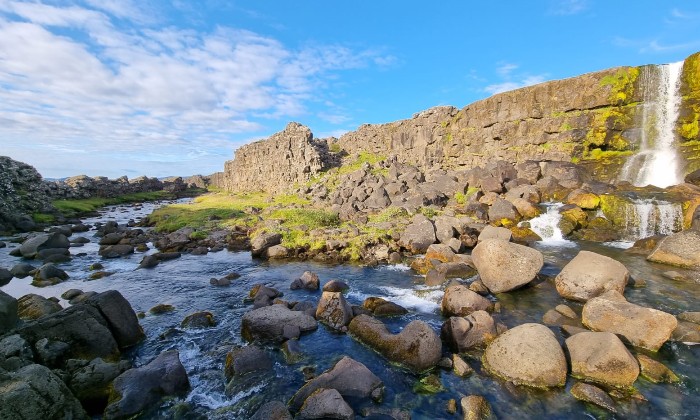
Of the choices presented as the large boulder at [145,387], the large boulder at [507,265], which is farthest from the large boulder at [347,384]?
the large boulder at [507,265]

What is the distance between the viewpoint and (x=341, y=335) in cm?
1346

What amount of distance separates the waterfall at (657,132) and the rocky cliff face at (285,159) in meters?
42.1

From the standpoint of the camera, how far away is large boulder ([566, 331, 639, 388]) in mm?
9719

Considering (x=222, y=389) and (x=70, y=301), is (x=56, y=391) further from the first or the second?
(x=70, y=301)

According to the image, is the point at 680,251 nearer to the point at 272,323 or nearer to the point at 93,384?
the point at 272,323

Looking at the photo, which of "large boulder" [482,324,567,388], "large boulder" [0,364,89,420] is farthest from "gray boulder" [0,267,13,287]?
"large boulder" [482,324,567,388]

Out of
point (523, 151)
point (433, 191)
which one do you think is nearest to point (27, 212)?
point (433, 191)

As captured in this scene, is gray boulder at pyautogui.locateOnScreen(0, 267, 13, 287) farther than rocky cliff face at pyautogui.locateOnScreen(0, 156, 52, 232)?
No

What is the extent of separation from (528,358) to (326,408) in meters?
6.12

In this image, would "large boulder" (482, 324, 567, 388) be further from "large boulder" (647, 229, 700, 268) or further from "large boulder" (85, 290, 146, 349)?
"large boulder" (647, 229, 700, 268)

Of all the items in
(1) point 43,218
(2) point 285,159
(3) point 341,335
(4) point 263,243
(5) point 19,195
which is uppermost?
(2) point 285,159

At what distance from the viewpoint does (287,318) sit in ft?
45.3

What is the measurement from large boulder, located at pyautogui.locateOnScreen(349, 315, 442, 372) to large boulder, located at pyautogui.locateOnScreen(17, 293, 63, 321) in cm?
1335

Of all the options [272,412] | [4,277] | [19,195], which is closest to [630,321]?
[272,412]
